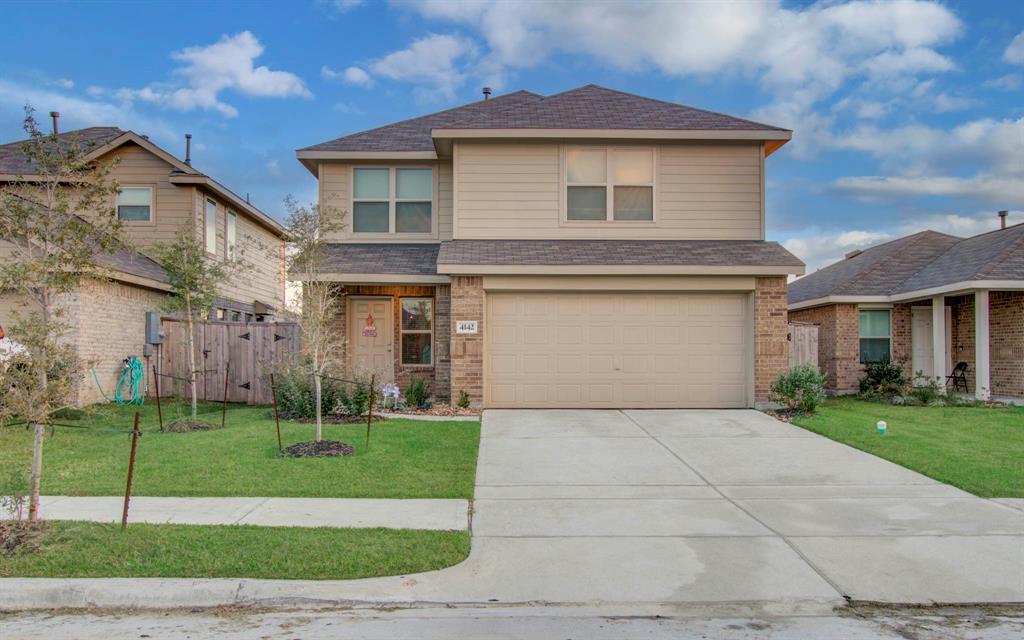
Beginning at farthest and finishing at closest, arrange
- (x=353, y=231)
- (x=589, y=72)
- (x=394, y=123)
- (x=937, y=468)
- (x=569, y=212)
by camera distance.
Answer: (x=589, y=72) → (x=394, y=123) → (x=353, y=231) → (x=569, y=212) → (x=937, y=468)

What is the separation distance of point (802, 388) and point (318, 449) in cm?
857

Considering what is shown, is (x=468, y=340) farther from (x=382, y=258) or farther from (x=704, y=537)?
(x=704, y=537)

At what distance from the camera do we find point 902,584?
517cm

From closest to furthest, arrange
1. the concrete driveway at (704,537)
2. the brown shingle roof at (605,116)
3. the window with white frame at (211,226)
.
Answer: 1. the concrete driveway at (704,537)
2. the brown shingle roof at (605,116)
3. the window with white frame at (211,226)

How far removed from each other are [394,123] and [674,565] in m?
14.2

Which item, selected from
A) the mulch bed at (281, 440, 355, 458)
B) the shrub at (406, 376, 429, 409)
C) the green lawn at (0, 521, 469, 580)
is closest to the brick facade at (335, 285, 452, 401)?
the shrub at (406, 376, 429, 409)

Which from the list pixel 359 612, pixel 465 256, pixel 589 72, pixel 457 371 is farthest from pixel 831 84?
pixel 359 612

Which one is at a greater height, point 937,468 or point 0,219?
point 0,219

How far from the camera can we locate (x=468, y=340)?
13.5 meters

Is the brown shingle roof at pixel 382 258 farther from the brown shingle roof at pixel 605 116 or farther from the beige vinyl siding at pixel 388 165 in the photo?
the brown shingle roof at pixel 605 116

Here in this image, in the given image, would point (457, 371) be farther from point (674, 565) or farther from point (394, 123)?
point (674, 565)

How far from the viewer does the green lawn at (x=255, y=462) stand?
750 centimetres

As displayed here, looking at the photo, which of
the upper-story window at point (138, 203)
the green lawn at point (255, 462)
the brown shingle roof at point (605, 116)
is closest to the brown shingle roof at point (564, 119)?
the brown shingle roof at point (605, 116)

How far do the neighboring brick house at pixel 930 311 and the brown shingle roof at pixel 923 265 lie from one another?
0.10ft
